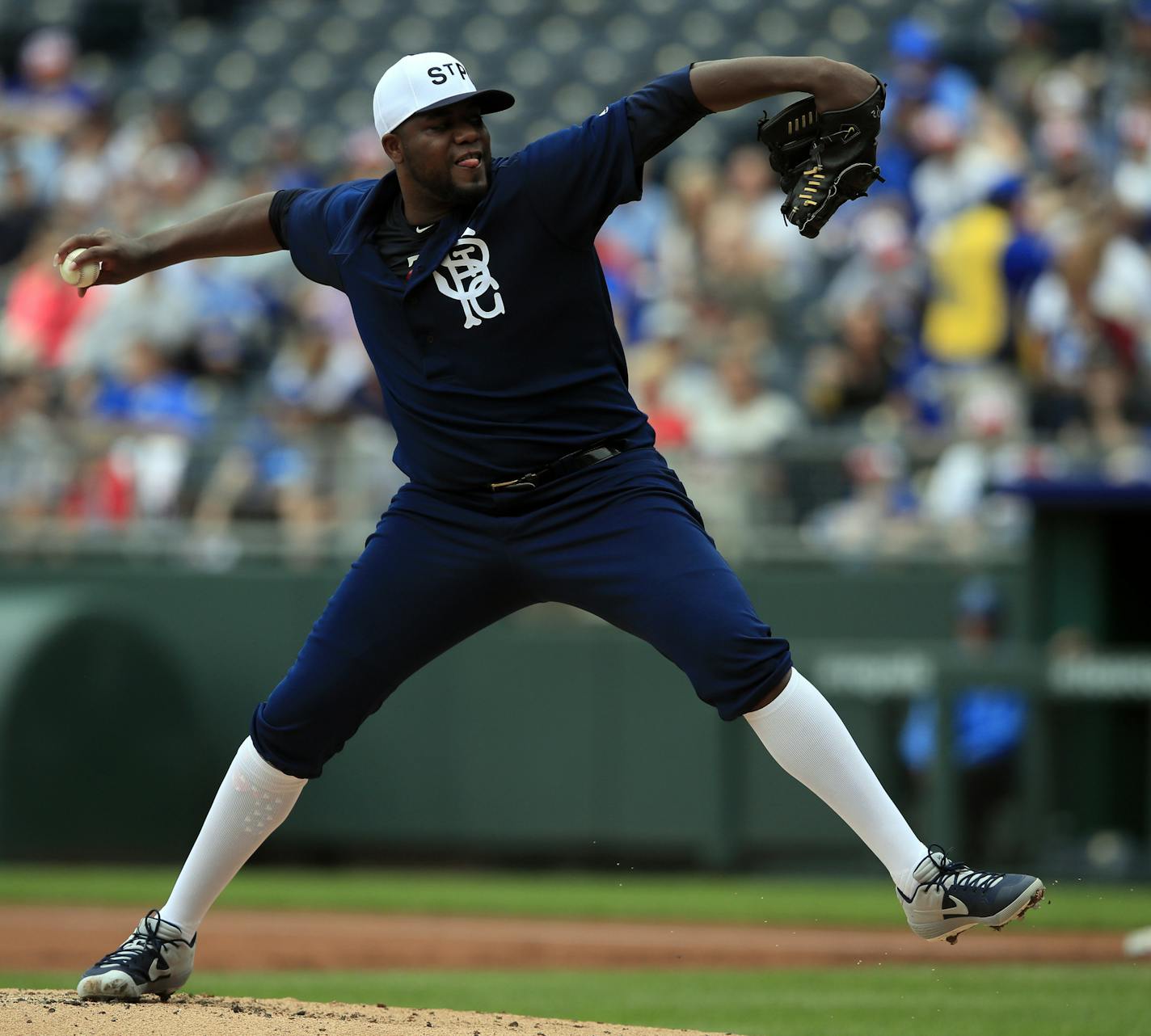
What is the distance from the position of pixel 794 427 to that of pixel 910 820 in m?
2.35

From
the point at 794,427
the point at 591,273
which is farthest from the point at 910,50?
the point at 591,273

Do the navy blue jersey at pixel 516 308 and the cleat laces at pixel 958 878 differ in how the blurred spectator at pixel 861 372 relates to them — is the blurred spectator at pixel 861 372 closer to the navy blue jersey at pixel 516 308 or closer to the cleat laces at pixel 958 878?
the navy blue jersey at pixel 516 308

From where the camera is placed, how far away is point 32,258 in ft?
46.8

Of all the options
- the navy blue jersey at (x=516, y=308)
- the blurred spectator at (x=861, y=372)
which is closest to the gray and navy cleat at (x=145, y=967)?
the navy blue jersey at (x=516, y=308)

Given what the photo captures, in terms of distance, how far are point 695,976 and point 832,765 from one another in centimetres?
324

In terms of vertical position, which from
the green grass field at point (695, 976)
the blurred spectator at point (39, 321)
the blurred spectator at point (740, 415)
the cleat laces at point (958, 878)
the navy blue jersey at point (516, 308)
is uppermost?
the blurred spectator at point (39, 321)

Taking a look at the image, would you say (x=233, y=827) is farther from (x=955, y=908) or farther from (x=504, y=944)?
(x=504, y=944)

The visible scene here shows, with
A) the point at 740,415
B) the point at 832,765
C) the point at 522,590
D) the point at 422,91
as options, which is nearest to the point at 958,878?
the point at 832,765

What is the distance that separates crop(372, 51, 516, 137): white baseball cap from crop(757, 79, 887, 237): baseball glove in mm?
684

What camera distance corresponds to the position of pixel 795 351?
1242cm

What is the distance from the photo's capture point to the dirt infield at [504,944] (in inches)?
324

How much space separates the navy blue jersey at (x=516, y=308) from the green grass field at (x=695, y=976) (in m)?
2.07

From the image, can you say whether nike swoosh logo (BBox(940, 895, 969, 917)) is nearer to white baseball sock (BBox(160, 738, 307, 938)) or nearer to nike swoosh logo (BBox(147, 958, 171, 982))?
white baseball sock (BBox(160, 738, 307, 938))

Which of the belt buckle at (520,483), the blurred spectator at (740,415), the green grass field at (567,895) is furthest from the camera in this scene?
the blurred spectator at (740,415)
